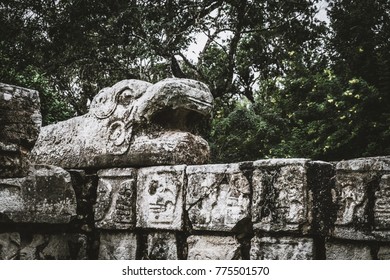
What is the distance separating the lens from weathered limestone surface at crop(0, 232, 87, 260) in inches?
119

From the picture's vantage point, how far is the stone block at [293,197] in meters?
2.64

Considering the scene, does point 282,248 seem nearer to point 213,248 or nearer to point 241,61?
point 213,248

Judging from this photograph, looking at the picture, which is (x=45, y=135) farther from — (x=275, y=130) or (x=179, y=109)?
(x=275, y=130)

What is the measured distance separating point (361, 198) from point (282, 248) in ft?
1.68

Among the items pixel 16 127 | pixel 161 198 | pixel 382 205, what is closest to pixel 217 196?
pixel 161 198

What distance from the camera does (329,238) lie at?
263cm

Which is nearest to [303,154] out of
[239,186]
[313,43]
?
[313,43]

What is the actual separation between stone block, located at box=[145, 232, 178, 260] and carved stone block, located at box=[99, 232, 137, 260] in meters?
0.13

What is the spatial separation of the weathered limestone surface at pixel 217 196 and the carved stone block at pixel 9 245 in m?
1.06

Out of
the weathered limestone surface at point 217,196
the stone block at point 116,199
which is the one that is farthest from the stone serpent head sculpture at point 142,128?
the weathered limestone surface at point 217,196

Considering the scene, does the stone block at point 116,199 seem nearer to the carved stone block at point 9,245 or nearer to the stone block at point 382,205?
the carved stone block at point 9,245

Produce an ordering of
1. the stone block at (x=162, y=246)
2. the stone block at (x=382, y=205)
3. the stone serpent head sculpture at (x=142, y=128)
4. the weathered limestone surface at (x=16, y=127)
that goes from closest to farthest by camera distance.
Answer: the stone block at (x=382, y=205), the weathered limestone surface at (x=16, y=127), the stone block at (x=162, y=246), the stone serpent head sculpture at (x=142, y=128)

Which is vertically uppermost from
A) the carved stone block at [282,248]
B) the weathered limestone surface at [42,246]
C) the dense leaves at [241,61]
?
the dense leaves at [241,61]

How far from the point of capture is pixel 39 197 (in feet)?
10.1
